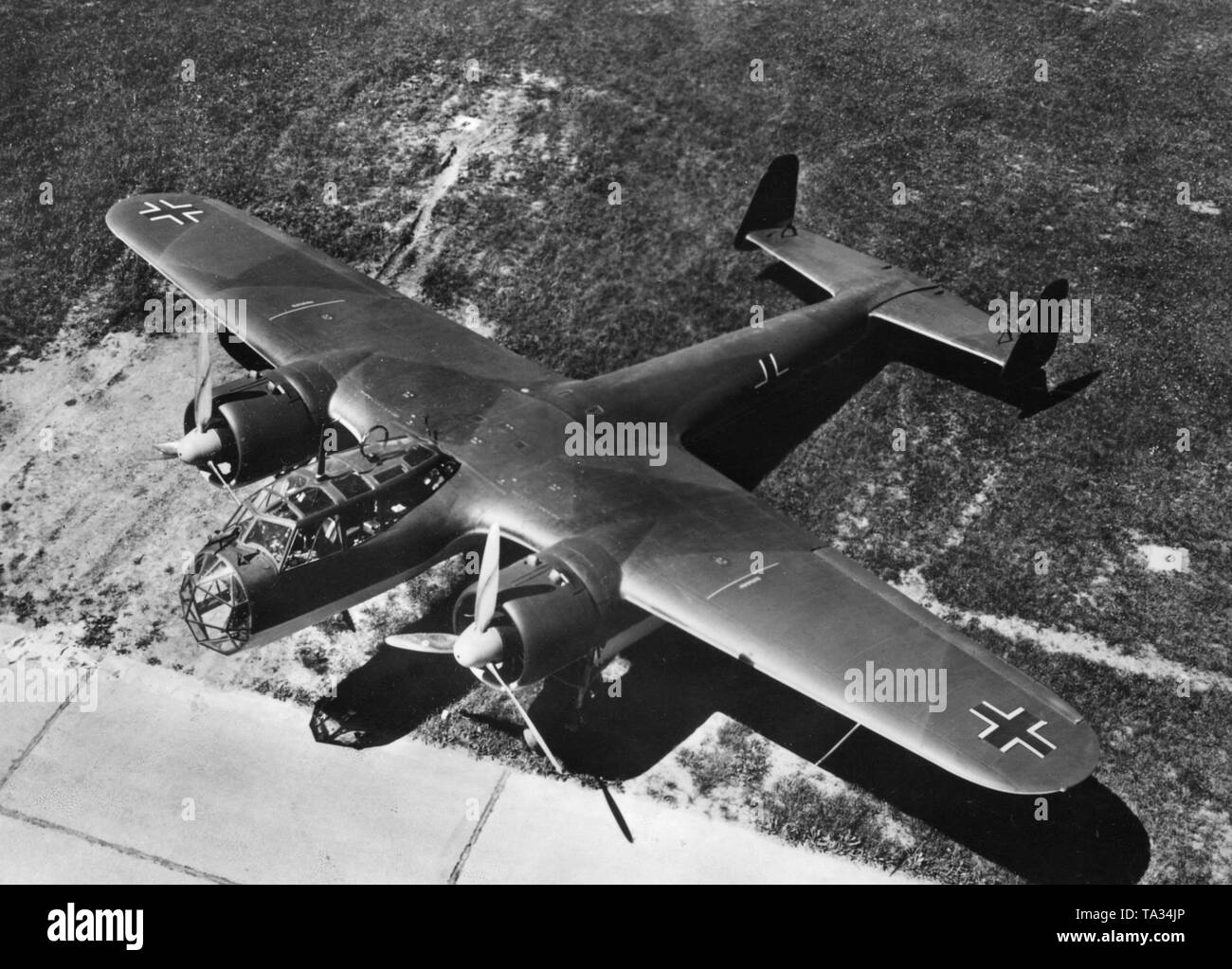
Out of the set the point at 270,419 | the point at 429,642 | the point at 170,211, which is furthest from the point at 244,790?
→ the point at 170,211

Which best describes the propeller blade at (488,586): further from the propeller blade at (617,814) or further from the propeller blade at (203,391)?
the propeller blade at (203,391)

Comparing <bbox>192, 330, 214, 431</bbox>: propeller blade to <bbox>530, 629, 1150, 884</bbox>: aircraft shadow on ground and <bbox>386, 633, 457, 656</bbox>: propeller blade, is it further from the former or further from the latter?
<bbox>530, 629, 1150, 884</bbox>: aircraft shadow on ground

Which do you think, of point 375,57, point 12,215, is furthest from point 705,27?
point 12,215

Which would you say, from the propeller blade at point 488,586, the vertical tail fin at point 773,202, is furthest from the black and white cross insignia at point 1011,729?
the vertical tail fin at point 773,202

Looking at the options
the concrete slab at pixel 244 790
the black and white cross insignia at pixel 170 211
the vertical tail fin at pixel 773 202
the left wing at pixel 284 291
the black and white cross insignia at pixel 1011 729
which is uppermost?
the vertical tail fin at pixel 773 202

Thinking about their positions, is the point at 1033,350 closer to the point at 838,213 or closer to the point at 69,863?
the point at 838,213

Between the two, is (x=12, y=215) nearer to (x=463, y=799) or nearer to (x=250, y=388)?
(x=250, y=388)

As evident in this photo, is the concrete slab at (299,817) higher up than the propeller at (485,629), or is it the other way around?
the propeller at (485,629)

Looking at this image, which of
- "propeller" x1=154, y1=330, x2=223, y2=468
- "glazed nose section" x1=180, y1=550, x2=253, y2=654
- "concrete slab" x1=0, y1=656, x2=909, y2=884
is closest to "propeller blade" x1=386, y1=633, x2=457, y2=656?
"glazed nose section" x1=180, y1=550, x2=253, y2=654
